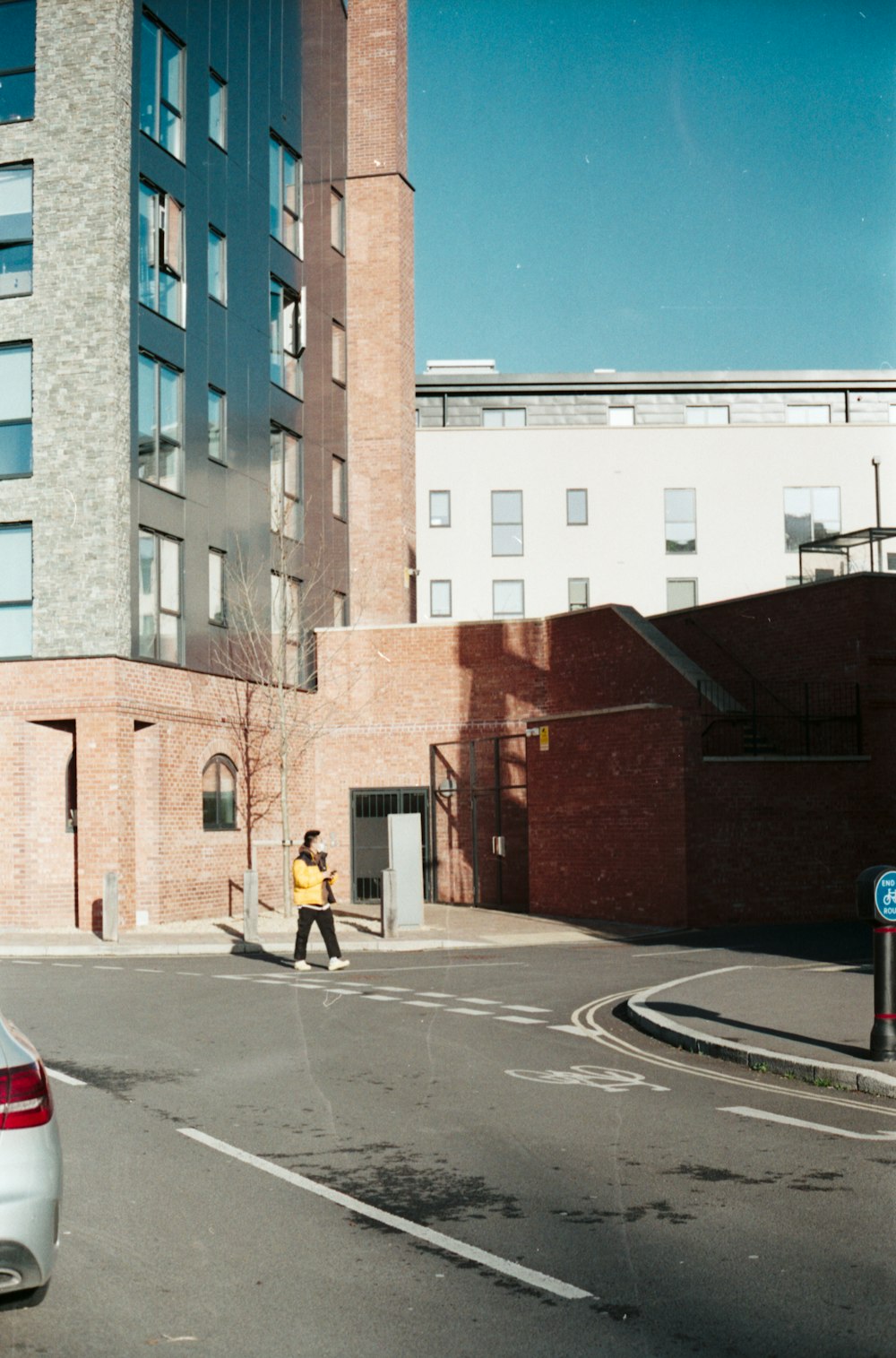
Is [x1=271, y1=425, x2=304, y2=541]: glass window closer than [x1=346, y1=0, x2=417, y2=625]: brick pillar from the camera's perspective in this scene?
Yes

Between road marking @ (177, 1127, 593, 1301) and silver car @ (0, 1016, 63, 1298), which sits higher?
silver car @ (0, 1016, 63, 1298)

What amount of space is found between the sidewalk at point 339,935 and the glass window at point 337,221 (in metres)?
18.0

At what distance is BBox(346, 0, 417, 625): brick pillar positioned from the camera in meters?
37.7

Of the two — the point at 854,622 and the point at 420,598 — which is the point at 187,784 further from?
the point at 420,598

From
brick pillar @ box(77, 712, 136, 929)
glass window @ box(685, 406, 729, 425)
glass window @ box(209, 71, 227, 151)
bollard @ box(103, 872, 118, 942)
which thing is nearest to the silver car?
bollard @ box(103, 872, 118, 942)

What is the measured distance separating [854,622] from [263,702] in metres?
11.9

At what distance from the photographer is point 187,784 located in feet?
93.8

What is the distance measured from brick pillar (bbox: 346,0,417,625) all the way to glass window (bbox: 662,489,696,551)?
14495 millimetres

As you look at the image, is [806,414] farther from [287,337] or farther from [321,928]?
[321,928]

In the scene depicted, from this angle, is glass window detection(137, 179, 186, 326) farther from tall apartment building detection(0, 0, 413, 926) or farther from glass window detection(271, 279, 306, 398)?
glass window detection(271, 279, 306, 398)

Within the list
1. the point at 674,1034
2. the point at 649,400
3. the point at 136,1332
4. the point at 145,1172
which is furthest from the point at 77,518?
the point at 649,400

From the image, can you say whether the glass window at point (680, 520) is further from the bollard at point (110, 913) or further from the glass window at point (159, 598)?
the bollard at point (110, 913)

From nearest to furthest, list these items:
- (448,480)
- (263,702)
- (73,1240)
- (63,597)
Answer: (73,1240)
(63,597)
(263,702)
(448,480)

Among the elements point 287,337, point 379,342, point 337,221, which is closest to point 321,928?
point 287,337
